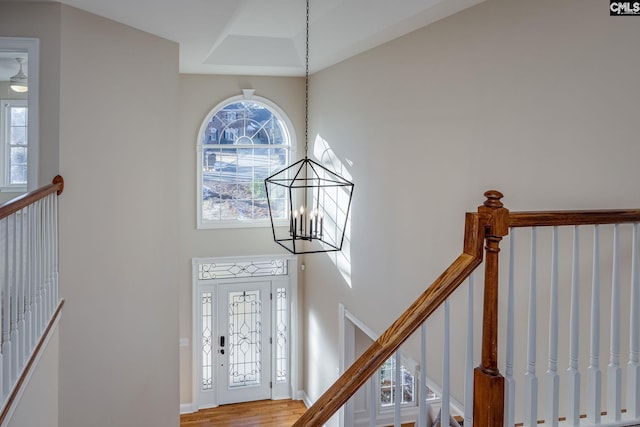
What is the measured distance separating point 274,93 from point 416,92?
136 inches

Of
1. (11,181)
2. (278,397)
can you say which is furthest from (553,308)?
(278,397)

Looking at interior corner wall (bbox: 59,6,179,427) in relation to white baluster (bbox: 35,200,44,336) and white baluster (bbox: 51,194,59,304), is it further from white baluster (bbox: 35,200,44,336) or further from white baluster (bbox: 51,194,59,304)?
white baluster (bbox: 35,200,44,336)

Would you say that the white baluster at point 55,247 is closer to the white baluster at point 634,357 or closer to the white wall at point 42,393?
the white wall at point 42,393

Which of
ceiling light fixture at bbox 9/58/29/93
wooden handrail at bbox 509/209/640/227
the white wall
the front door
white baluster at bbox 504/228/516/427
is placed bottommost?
the front door

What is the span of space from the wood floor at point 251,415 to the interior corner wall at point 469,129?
5.50ft

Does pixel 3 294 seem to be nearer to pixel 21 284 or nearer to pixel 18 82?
pixel 21 284

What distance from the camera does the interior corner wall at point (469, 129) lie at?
8.87 feet

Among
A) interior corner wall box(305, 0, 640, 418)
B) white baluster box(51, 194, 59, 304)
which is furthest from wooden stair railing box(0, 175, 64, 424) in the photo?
interior corner wall box(305, 0, 640, 418)

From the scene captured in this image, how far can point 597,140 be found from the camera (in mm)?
2742

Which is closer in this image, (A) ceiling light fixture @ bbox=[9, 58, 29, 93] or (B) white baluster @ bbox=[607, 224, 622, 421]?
(B) white baluster @ bbox=[607, 224, 622, 421]

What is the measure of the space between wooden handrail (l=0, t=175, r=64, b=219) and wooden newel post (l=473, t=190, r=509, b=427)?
2084mm

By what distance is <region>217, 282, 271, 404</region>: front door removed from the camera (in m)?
7.78

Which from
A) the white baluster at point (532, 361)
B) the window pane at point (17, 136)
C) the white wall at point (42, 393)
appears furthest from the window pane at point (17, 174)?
the white baluster at point (532, 361)

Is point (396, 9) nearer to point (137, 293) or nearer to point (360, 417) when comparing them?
point (137, 293)
